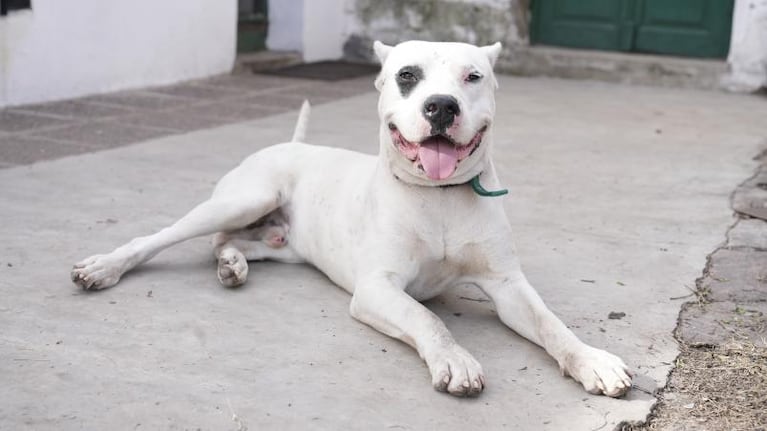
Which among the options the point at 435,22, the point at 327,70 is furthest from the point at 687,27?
the point at 327,70

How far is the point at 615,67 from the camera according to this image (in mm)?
9852

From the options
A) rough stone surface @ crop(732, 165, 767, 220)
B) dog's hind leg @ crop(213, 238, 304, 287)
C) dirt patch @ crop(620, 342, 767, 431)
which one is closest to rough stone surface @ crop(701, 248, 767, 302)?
dirt patch @ crop(620, 342, 767, 431)

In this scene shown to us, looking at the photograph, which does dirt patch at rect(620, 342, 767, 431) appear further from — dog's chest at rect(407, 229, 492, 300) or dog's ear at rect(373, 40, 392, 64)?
dog's ear at rect(373, 40, 392, 64)

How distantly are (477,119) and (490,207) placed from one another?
338 millimetres

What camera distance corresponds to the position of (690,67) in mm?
9570

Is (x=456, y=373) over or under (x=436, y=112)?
under

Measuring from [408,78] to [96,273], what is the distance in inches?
49.2

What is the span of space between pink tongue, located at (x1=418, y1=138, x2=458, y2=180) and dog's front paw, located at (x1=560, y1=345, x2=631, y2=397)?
2.11 feet

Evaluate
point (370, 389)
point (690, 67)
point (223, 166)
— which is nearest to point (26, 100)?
point (223, 166)

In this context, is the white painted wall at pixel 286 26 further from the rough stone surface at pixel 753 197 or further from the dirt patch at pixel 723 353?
the dirt patch at pixel 723 353

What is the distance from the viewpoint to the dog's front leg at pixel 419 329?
2.69m

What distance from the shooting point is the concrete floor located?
8.50 ft

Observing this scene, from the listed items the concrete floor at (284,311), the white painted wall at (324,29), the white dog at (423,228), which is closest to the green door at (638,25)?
the white painted wall at (324,29)

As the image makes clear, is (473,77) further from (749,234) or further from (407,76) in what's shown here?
(749,234)
